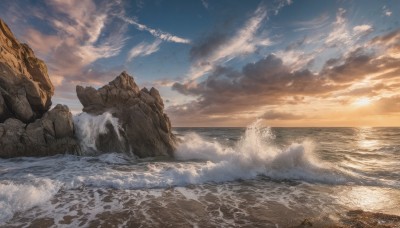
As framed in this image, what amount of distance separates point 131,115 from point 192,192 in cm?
1370

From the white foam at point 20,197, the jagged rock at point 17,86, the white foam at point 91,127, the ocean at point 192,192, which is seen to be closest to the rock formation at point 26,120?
the jagged rock at point 17,86

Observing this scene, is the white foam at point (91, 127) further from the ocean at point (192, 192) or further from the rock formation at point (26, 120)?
the ocean at point (192, 192)

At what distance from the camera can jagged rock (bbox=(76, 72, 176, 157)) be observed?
2317 cm

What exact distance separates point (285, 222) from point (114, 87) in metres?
22.4

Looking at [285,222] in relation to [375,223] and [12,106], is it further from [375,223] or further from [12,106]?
[12,106]

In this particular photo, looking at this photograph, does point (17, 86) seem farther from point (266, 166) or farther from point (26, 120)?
point (266, 166)

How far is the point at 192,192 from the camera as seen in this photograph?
41.1ft

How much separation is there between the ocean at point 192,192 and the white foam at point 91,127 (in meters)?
2.18

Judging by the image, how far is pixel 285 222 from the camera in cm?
887

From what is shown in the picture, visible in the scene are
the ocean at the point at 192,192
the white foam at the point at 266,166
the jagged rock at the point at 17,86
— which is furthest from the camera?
the jagged rock at the point at 17,86

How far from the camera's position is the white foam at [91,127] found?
22.4 meters

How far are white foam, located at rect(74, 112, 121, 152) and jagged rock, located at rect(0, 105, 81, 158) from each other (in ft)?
2.59

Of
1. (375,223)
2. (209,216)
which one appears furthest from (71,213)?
(375,223)

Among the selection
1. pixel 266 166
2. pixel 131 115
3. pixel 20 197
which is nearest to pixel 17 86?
pixel 131 115
